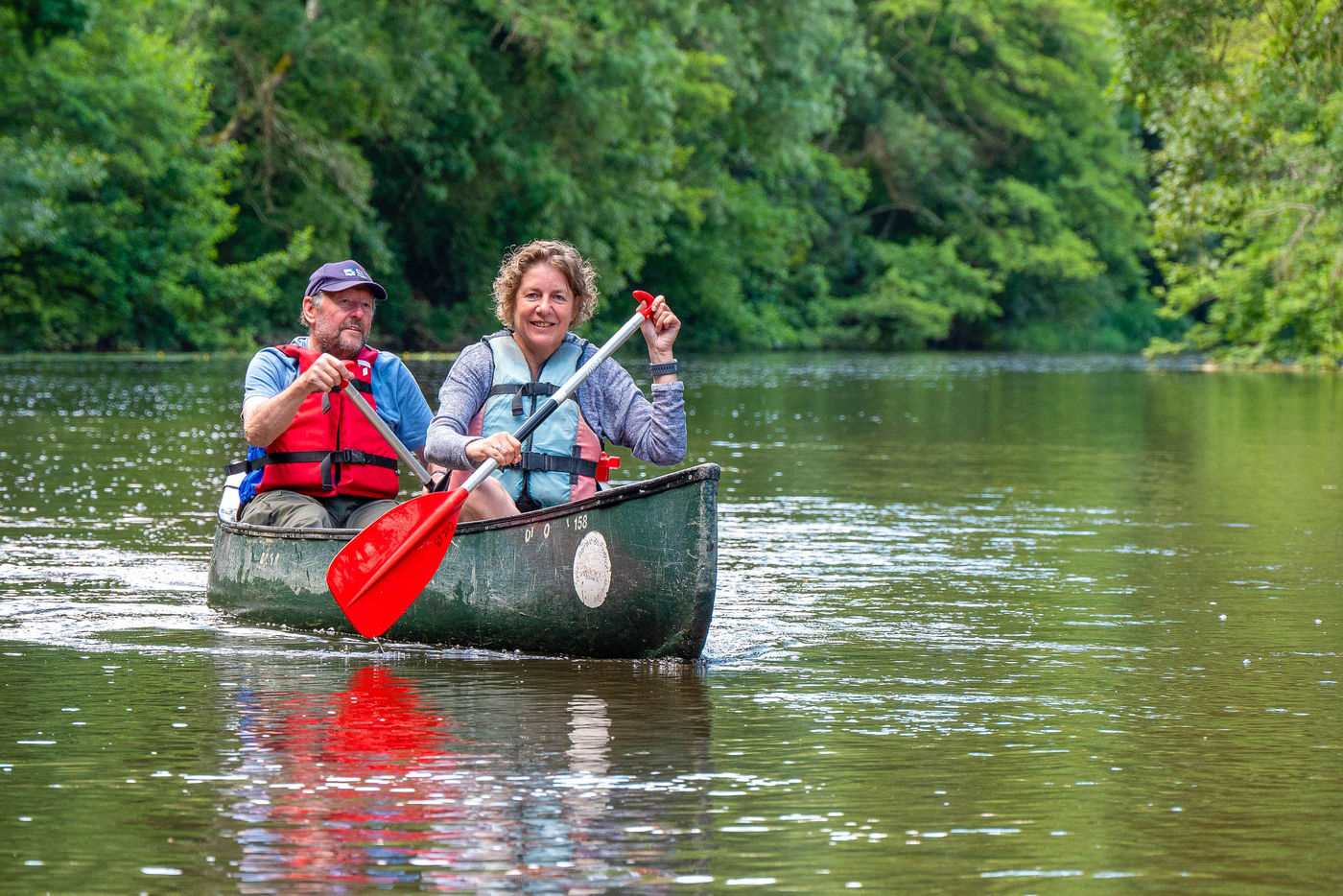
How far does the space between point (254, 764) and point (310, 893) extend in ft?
3.54

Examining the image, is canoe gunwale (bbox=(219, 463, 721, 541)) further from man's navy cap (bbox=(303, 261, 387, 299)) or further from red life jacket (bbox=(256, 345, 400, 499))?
man's navy cap (bbox=(303, 261, 387, 299))

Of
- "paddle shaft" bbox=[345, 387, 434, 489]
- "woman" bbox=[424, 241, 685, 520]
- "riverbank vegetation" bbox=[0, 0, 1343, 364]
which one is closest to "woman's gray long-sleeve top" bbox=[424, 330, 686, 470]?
"woman" bbox=[424, 241, 685, 520]

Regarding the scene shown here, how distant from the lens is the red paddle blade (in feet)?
20.6

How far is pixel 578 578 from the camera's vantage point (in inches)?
240

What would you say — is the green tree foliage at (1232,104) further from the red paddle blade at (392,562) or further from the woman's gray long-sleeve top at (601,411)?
the red paddle blade at (392,562)

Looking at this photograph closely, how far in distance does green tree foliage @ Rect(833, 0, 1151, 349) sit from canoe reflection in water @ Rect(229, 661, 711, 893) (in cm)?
4424

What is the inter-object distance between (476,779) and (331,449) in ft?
9.00

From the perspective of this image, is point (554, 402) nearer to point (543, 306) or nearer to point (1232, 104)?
point (543, 306)

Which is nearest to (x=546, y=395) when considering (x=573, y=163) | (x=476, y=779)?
(x=476, y=779)

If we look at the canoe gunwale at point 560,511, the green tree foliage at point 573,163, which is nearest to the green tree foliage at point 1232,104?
the green tree foliage at point 573,163

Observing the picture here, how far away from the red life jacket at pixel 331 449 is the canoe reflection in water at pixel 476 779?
1241 mm

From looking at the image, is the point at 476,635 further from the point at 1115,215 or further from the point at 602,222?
the point at 1115,215

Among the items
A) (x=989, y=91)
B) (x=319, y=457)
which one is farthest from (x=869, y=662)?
(x=989, y=91)

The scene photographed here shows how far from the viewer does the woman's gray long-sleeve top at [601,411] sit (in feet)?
20.6
